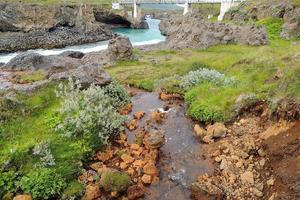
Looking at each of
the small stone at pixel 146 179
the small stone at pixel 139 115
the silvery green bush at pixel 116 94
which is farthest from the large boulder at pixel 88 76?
the small stone at pixel 146 179

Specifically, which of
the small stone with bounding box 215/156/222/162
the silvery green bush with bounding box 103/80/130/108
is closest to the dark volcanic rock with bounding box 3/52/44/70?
the silvery green bush with bounding box 103/80/130/108

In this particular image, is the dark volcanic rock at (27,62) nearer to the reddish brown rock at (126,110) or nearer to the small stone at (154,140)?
the reddish brown rock at (126,110)

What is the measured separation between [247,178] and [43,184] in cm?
818

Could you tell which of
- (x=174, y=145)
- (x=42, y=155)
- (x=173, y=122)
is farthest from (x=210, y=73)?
(x=42, y=155)

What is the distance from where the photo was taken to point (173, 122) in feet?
69.3

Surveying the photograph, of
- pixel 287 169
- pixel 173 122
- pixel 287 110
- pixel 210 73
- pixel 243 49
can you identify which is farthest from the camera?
pixel 243 49

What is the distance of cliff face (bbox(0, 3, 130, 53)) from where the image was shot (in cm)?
6944

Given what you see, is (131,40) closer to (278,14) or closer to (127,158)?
(278,14)

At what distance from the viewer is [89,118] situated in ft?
57.9

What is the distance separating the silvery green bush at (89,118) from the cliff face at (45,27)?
4798 centimetres

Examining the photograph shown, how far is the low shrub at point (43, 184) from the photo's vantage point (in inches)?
563

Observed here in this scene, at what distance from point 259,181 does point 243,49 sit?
31.5m

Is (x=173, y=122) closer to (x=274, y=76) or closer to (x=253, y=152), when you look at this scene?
(x=253, y=152)

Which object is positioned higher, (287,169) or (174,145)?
(287,169)
